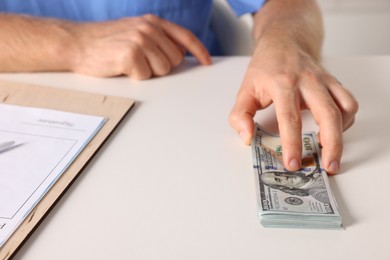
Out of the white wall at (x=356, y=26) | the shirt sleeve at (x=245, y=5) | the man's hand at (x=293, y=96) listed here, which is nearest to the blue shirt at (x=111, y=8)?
the shirt sleeve at (x=245, y=5)

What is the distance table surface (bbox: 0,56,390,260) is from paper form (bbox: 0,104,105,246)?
3cm

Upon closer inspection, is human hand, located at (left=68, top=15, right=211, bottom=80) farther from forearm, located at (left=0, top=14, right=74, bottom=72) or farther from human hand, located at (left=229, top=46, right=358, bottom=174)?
human hand, located at (left=229, top=46, right=358, bottom=174)

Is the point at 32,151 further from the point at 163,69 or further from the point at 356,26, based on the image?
the point at 356,26

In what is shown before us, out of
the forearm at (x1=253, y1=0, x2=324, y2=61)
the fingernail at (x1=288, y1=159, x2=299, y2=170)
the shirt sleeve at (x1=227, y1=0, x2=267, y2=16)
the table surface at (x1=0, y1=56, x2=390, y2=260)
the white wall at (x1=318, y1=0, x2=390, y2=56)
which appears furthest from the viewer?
the white wall at (x1=318, y1=0, x2=390, y2=56)

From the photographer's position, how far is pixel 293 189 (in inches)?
22.4

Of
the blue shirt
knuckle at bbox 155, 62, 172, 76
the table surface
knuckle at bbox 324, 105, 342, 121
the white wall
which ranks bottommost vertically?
the table surface

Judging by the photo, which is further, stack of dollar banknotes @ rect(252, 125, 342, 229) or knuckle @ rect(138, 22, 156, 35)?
knuckle @ rect(138, 22, 156, 35)

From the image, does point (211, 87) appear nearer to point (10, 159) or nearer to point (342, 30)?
point (10, 159)

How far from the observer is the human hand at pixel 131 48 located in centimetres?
86

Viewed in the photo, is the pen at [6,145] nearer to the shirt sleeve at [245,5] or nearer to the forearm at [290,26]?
the forearm at [290,26]

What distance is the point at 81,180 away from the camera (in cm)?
60

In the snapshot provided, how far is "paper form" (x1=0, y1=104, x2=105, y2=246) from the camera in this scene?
0.55 m

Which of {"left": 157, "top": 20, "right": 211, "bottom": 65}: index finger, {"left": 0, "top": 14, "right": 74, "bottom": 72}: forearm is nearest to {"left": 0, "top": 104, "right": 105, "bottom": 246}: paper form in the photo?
{"left": 0, "top": 14, "right": 74, "bottom": 72}: forearm

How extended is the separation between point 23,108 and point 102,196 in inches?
9.6
